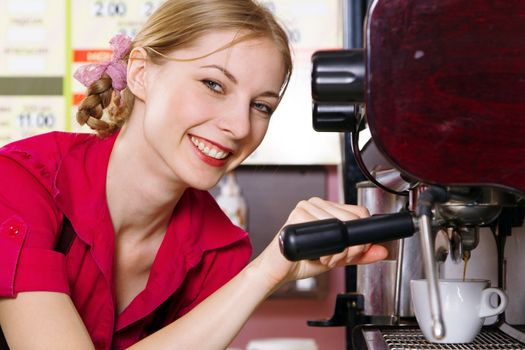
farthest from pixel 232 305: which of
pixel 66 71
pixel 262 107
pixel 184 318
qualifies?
pixel 66 71

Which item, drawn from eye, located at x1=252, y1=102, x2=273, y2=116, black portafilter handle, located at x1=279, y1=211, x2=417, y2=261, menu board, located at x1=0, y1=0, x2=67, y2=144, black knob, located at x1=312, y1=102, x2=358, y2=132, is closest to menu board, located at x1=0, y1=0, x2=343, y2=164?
menu board, located at x1=0, y1=0, x2=67, y2=144

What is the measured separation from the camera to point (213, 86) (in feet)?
3.28

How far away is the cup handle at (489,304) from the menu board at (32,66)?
1.37 meters

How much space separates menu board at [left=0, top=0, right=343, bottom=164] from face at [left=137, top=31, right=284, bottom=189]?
0.93 metres

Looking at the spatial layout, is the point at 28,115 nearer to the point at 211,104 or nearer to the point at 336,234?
the point at 211,104

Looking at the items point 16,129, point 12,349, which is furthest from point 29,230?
point 16,129

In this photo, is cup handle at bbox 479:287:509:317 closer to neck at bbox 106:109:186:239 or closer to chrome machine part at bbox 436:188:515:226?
chrome machine part at bbox 436:188:515:226

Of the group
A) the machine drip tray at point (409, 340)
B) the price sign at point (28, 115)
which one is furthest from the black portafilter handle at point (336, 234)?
the price sign at point (28, 115)

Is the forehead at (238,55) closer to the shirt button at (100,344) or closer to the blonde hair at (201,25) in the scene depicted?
the blonde hair at (201,25)

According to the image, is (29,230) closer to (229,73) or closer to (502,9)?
(229,73)

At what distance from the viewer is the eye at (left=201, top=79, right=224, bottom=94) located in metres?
0.99

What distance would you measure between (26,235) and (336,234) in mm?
483

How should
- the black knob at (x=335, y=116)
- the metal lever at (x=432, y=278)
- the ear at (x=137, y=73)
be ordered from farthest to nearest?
the ear at (x=137, y=73)
the black knob at (x=335, y=116)
the metal lever at (x=432, y=278)

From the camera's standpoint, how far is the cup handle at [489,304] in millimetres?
892
